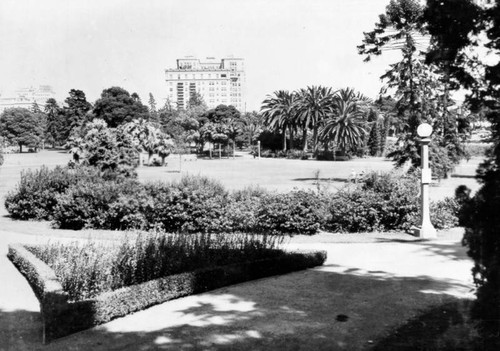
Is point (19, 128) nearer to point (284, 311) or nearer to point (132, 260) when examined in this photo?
point (132, 260)

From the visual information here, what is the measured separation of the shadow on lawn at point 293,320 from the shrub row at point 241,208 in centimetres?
527

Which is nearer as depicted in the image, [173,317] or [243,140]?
[173,317]

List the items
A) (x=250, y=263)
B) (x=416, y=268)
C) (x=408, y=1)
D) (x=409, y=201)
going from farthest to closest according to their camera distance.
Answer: (x=408, y=1) → (x=409, y=201) → (x=416, y=268) → (x=250, y=263)

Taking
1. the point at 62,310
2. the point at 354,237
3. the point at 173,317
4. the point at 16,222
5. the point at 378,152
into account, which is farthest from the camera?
the point at 378,152

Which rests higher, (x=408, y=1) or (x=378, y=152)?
(x=408, y=1)

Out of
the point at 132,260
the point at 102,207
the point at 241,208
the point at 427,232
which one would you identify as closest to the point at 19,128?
the point at 102,207

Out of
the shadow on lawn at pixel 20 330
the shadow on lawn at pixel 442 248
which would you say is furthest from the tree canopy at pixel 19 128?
the shadow on lawn at pixel 20 330

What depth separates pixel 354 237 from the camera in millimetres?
13297

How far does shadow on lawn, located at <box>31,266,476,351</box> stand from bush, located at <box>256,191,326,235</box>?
5.13 metres

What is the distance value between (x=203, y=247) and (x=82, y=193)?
7.56 meters

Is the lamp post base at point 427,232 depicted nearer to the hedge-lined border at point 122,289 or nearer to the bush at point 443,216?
the bush at point 443,216

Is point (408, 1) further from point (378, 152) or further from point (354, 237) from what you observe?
point (378, 152)

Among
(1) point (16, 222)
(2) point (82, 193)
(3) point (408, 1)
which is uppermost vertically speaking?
(3) point (408, 1)

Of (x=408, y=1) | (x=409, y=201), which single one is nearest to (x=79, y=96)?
(x=408, y=1)
